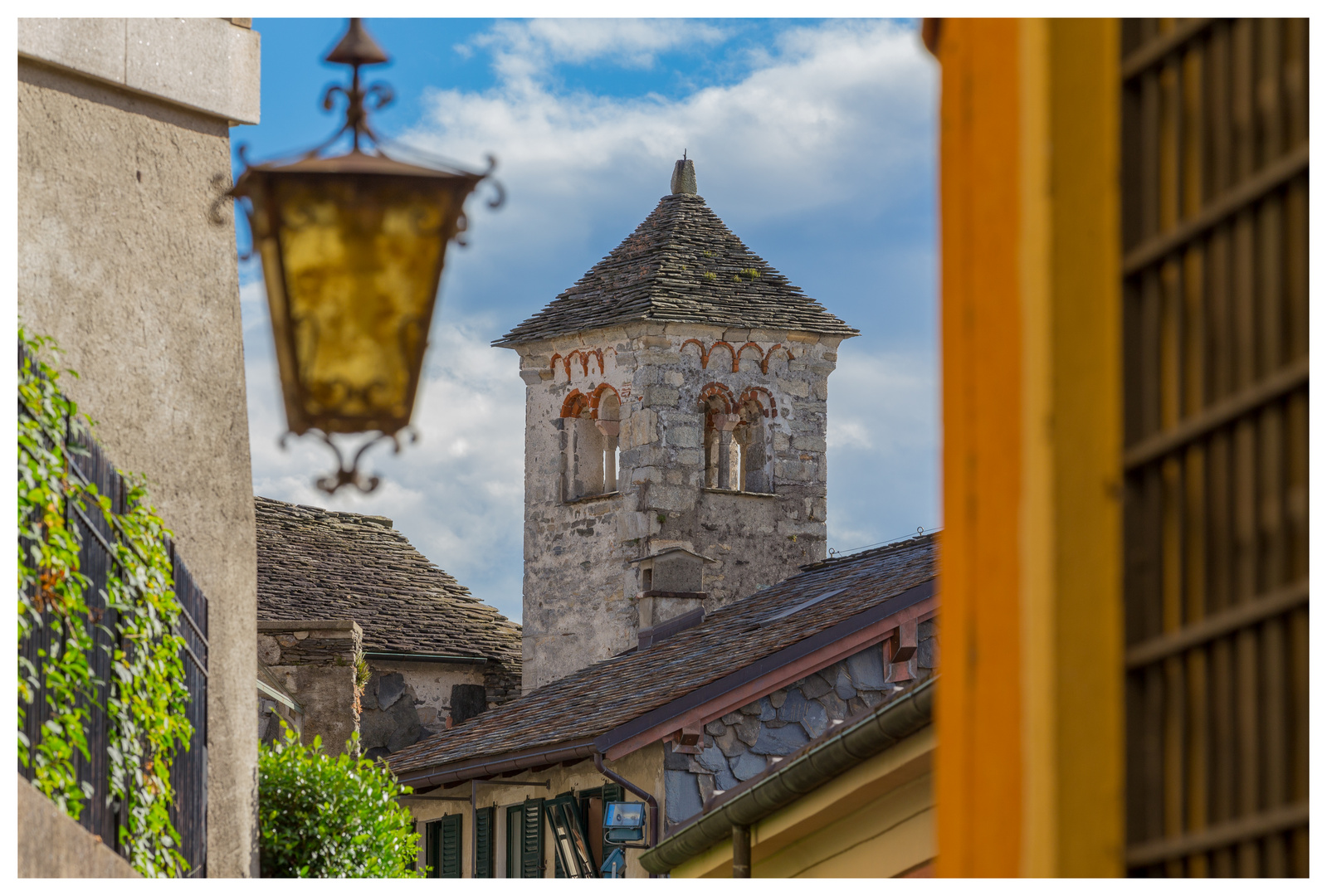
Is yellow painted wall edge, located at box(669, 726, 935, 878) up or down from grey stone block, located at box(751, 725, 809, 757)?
down

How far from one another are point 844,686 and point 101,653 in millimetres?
Result: 9699

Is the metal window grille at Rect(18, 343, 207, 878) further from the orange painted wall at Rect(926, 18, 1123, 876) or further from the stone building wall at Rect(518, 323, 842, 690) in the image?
the stone building wall at Rect(518, 323, 842, 690)

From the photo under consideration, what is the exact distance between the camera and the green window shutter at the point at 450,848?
1761 cm

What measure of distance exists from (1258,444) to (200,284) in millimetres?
6165

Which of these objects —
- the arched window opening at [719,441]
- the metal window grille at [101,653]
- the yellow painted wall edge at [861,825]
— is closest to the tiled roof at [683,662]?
the arched window opening at [719,441]

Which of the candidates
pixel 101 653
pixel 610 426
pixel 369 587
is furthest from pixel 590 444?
pixel 101 653

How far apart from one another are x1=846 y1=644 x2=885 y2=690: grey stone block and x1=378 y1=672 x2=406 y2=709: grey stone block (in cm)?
1053

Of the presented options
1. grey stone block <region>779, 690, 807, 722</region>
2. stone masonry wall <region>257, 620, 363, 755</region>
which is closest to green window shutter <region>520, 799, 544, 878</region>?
grey stone block <region>779, 690, 807, 722</region>

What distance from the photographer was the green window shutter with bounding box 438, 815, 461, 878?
57.8 feet

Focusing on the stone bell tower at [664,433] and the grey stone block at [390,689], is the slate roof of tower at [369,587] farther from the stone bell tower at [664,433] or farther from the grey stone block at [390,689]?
the stone bell tower at [664,433]

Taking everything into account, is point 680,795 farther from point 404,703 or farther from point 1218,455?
point 1218,455

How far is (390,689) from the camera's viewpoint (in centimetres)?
2411

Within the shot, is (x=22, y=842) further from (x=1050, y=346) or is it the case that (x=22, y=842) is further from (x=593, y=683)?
(x=593, y=683)

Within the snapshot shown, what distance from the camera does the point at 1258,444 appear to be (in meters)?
2.17
